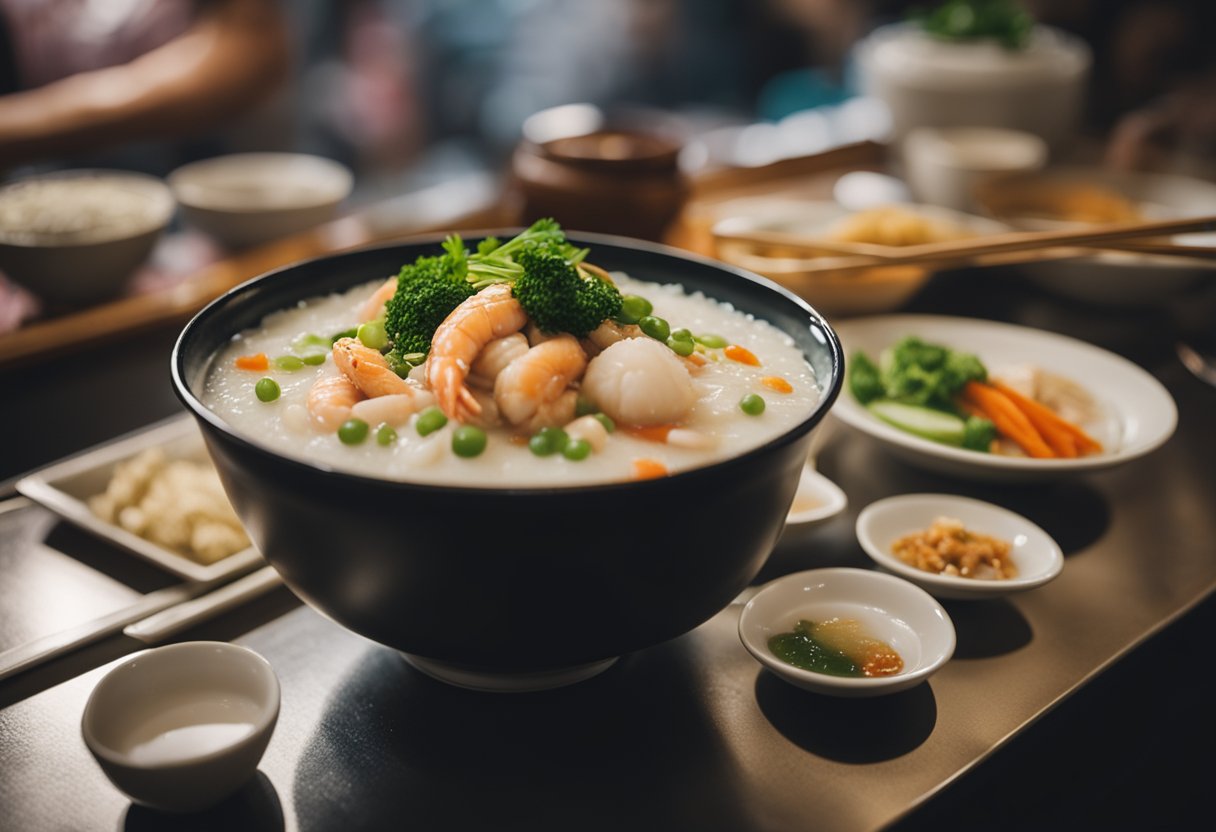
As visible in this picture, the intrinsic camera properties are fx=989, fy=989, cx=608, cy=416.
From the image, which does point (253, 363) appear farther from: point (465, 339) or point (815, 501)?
point (815, 501)

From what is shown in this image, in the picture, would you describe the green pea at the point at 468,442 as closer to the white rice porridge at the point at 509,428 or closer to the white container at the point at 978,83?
the white rice porridge at the point at 509,428

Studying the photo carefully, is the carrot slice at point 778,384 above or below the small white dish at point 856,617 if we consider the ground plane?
above

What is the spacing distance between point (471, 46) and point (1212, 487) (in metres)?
8.12

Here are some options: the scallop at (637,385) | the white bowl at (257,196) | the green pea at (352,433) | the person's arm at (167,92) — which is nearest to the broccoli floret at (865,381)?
the scallop at (637,385)

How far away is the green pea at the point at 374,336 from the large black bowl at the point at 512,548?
270mm

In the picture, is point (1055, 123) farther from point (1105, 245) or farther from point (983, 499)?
point (983, 499)

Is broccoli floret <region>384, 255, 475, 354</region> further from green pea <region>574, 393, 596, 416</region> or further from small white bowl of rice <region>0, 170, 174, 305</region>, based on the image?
small white bowl of rice <region>0, 170, 174, 305</region>

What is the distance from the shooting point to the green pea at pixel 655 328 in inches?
64.2

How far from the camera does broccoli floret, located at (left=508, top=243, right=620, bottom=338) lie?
151 centimetres

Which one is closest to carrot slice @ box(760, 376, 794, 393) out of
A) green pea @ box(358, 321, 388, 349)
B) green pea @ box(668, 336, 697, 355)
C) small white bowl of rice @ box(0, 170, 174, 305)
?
Result: green pea @ box(668, 336, 697, 355)

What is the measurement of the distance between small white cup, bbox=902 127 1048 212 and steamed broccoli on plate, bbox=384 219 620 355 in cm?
238

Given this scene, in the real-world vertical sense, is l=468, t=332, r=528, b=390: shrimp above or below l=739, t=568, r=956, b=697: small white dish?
above

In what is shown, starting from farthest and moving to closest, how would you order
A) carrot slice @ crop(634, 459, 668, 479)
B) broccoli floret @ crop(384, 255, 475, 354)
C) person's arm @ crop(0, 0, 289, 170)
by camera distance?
1. person's arm @ crop(0, 0, 289, 170)
2. broccoli floret @ crop(384, 255, 475, 354)
3. carrot slice @ crop(634, 459, 668, 479)

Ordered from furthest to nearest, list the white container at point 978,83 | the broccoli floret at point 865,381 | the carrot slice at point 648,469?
the white container at point 978,83 → the broccoli floret at point 865,381 → the carrot slice at point 648,469
